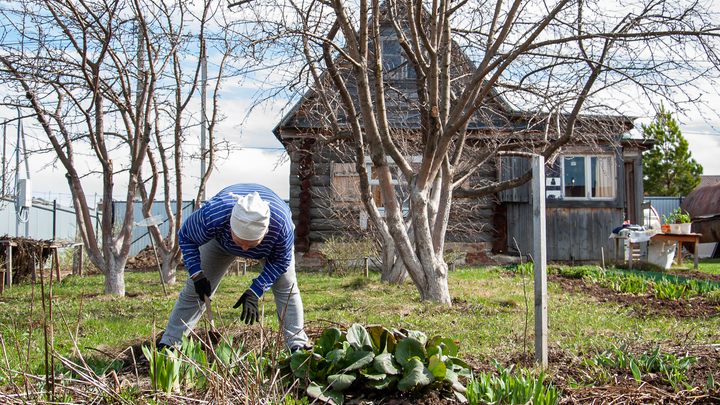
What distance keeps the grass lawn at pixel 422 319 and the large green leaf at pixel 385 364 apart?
0.64 meters

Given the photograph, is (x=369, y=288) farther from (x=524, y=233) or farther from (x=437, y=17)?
(x=524, y=233)

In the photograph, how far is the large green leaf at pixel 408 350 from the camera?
8.82 feet

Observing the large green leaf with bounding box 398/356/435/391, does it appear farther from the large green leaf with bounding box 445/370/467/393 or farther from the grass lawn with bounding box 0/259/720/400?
the grass lawn with bounding box 0/259/720/400

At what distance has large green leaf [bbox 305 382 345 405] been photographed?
2463mm

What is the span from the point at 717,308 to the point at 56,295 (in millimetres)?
7808

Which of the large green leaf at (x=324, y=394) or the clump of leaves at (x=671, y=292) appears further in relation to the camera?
the clump of leaves at (x=671, y=292)

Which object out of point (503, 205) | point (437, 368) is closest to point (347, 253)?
point (503, 205)

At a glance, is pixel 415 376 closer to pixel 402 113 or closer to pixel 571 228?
pixel 402 113

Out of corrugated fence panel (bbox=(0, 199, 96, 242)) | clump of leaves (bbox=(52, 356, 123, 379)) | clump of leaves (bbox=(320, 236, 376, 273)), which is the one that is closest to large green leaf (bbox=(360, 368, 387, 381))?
clump of leaves (bbox=(52, 356, 123, 379))

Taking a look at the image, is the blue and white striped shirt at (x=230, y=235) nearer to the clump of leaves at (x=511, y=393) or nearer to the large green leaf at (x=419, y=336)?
the large green leaf at (x=419, y=336)

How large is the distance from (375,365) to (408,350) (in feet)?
0.67

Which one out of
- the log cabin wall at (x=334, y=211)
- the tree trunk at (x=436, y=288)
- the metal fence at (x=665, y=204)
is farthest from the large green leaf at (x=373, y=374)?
the metal fence at (x=665, y=204)

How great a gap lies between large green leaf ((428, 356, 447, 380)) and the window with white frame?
10285mm

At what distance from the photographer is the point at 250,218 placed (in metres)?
2.98
